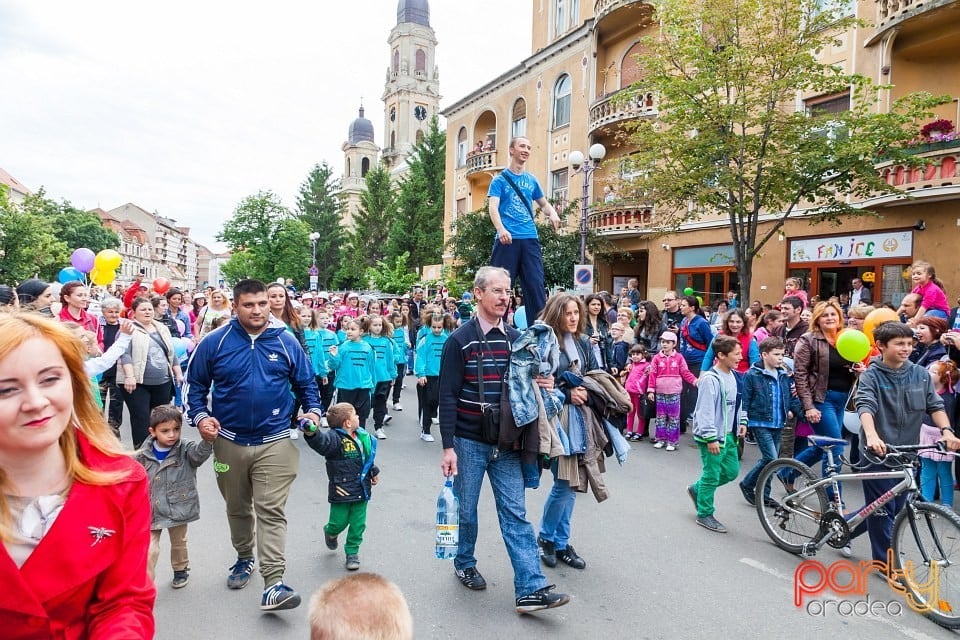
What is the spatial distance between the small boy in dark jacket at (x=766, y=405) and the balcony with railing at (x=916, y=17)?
513 inches

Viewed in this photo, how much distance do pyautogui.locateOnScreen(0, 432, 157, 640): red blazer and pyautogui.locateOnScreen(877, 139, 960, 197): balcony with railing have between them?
15981 mm

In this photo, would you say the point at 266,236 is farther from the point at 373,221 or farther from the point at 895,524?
the point at 895,524

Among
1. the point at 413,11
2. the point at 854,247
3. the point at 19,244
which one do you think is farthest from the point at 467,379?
the point at 413,11

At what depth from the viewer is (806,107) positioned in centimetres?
1719

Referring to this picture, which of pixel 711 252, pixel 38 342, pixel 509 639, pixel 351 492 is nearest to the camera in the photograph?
pixel 38 342

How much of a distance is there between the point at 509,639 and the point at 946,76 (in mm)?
18376

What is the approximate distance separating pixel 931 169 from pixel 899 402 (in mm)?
12081

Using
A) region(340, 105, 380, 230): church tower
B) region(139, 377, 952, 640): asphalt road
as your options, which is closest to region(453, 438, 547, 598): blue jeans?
region(139, 377, 952, 640): asphalt road

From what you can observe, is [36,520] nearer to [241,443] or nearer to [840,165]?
[241,443]

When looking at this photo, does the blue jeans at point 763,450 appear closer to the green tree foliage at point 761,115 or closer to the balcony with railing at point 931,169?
the green tree foliage at point 761,115

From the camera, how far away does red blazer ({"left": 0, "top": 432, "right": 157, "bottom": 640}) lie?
1.59 meters

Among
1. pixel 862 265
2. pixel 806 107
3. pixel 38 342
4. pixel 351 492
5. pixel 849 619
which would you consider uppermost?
pixel 806 107

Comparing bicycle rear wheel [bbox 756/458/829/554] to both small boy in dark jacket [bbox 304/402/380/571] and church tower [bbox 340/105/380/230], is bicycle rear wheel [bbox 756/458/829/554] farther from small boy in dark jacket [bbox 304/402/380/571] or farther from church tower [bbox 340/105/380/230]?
church tower [bbox 340/105/380/230]

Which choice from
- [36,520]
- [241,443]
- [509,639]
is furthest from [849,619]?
[36,520]
